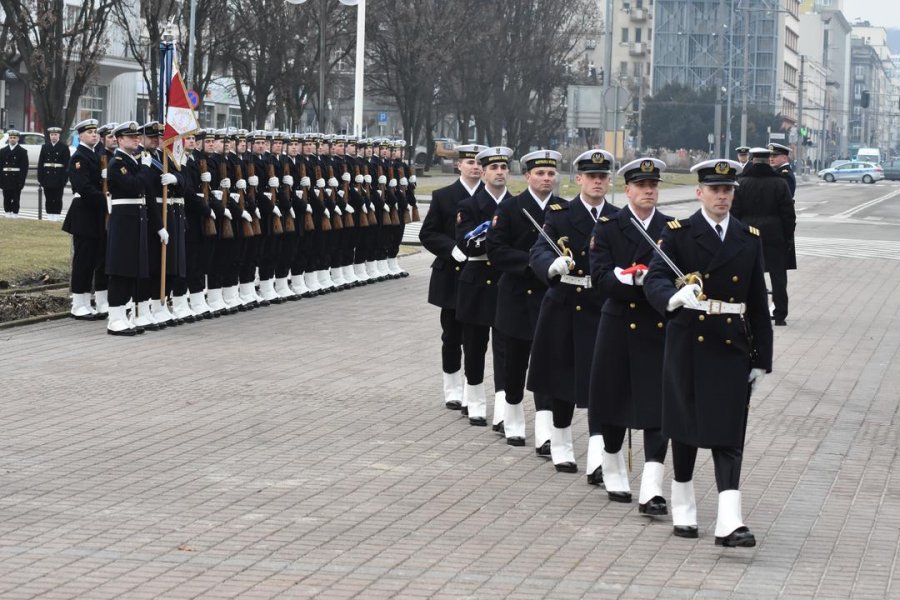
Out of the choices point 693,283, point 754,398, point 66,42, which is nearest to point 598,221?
point 693,283

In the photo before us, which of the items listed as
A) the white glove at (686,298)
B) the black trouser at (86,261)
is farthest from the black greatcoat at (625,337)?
the black trouser at (86,261)

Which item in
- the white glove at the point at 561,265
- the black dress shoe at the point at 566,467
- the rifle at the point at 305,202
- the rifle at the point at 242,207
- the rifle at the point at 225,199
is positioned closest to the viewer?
the white glove at the point at 561,265

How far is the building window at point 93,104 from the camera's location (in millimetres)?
68625

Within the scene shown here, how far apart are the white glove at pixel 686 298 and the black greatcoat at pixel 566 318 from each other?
1.53 meters

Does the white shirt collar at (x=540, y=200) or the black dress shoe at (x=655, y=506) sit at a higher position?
the white shirt collar at (x=540, y=200)

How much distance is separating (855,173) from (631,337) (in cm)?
9779

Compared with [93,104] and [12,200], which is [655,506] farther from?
[93,104]

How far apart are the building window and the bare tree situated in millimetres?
20788

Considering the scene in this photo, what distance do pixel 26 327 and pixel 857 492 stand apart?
9659 millimetres

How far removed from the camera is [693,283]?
780 cm

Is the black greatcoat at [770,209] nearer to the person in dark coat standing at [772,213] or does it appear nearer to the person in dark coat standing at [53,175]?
the person in dark coat standing at [772,213]

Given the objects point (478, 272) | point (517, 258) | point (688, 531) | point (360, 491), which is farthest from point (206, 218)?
point (688, 531)

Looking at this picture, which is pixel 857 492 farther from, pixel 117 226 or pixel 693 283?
pixel 117 226

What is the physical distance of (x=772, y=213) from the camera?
1827 cm
